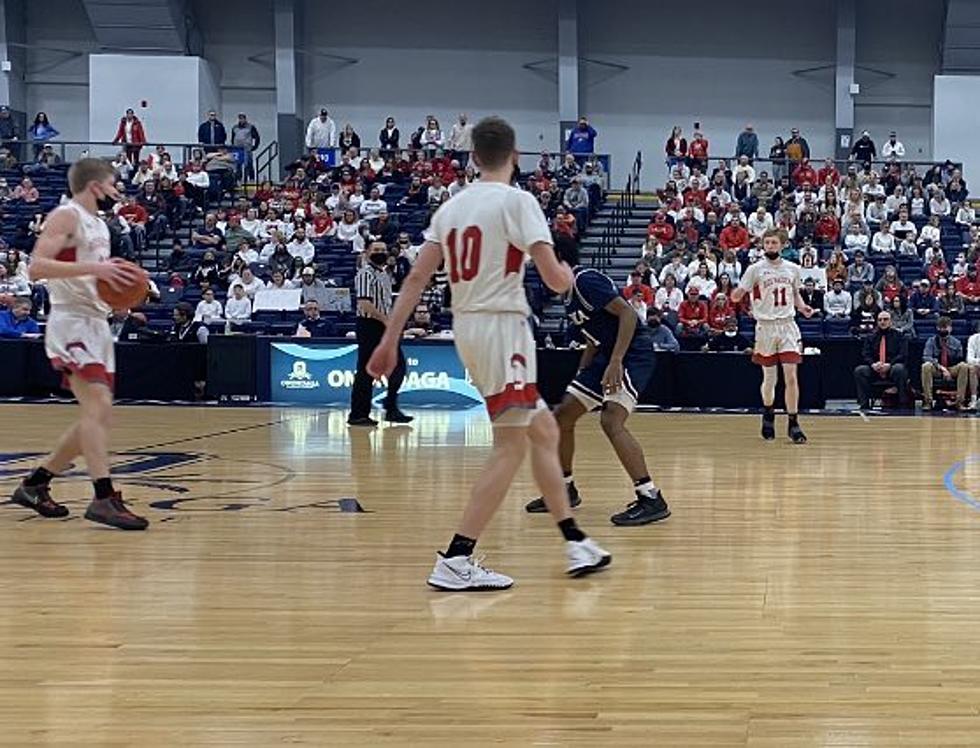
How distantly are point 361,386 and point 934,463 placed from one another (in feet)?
20.1

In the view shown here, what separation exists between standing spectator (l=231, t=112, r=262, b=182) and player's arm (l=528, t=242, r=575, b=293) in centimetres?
2480

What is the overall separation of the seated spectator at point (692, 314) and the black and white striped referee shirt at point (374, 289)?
277 inches

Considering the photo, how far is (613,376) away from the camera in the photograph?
7117 mm

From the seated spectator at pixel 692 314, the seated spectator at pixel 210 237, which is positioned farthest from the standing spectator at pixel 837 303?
the seated spectator at pixel 210 237

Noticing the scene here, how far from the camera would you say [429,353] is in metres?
18.4

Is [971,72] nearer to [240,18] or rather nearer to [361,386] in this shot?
[240,18]

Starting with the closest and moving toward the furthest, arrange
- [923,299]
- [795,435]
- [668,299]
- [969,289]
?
1. [795,435]
2. [668,299]
3. [923,299]
4. [969,289]

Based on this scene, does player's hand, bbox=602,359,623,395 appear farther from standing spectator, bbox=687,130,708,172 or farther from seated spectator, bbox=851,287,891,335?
standing spectator, bbox=687,130,708,172

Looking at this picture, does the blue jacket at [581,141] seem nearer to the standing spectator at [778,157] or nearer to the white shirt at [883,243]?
the standing spectator at [778,157]

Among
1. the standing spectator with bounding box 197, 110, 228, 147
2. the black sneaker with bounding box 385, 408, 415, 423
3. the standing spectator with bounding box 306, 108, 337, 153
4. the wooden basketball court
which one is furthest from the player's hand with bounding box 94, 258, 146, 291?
the standing spectator with bounding box 197, 110, 228, 147

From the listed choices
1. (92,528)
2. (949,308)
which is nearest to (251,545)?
(92,528)

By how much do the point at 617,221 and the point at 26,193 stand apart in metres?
11.8

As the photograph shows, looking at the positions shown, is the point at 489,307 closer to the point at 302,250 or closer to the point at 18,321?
the point at 18,321

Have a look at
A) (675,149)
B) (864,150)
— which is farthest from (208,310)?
(864,150)
